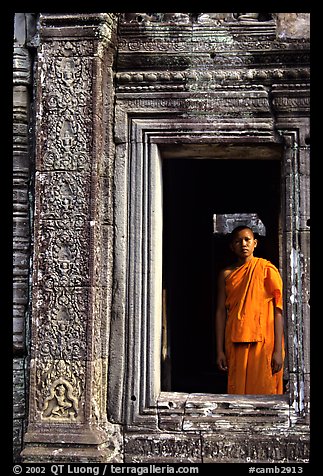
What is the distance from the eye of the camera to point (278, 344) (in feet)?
22.2

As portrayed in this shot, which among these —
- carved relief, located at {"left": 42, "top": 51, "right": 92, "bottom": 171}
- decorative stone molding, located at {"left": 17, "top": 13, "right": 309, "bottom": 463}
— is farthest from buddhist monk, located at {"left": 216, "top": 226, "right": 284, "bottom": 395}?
carved relief, located at {"left": 42, "top": 51, "right": 92, "bottom": 171}

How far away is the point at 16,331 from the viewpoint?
5605 millimetres

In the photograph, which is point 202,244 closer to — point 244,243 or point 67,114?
point 244,243

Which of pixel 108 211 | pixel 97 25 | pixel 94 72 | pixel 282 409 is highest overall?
pixel 97 25

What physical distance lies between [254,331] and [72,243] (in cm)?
225

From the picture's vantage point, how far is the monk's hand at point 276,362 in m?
6.82

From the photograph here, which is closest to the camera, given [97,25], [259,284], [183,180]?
[97,25]

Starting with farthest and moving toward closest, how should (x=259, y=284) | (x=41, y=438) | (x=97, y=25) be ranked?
(x=259, y=284), (x=97, y=25), (x=41, y=438)

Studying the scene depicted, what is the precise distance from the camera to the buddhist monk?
272 inches

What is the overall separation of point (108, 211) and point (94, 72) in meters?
1.03

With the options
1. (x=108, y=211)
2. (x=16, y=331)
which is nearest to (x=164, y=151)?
(x=108, y=211)

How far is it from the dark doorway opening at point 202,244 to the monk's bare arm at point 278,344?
2239mm

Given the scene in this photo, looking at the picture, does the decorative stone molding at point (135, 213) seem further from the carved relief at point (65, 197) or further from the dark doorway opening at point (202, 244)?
the dark doorway opening at point (202, 244)

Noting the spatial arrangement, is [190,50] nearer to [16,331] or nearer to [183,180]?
[16,331]
